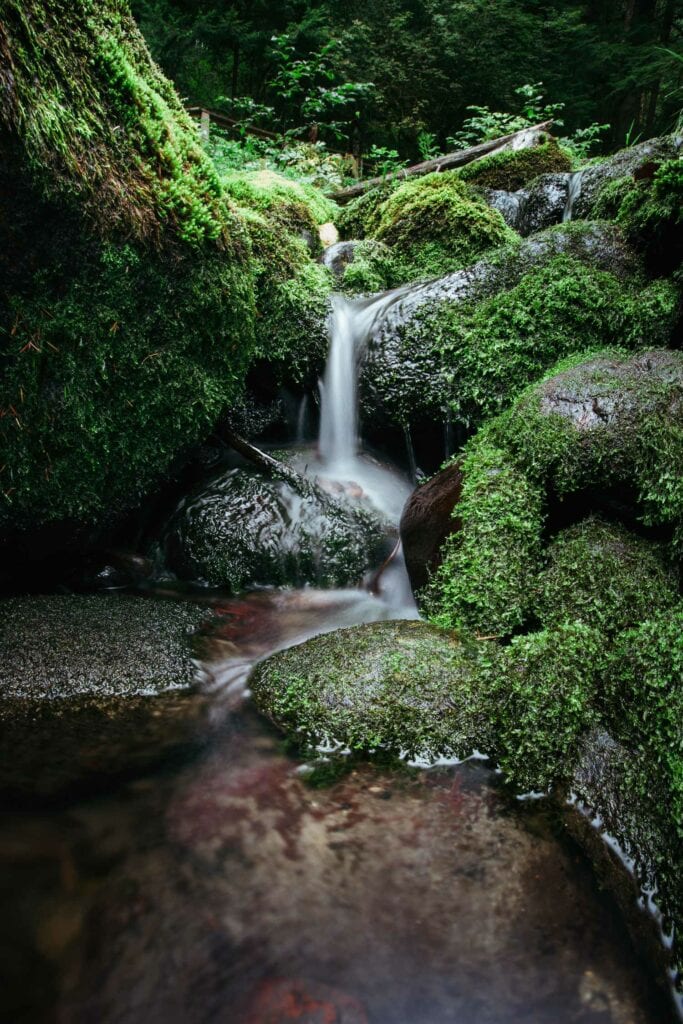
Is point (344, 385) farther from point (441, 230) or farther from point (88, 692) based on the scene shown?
point (88, 692)

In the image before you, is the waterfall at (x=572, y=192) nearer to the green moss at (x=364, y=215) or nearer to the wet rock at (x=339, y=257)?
the green moss at (x=364, y=215)

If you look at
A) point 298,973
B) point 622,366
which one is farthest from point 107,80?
point 298,973

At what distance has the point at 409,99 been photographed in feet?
51.4

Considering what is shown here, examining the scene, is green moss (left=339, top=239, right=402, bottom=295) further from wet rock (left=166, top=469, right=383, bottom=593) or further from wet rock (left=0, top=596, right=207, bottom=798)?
wet rock (left=0, top=596, right=207, bottom=798)

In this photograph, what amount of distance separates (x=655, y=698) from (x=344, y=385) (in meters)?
3.65

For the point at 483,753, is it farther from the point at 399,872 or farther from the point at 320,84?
the point at 320,84

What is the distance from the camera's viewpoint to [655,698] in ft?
7.13

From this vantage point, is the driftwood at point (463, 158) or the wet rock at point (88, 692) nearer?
the wet rock at point (88, 692)

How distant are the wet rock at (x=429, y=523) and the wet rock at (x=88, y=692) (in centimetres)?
138

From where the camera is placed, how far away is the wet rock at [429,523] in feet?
12.1

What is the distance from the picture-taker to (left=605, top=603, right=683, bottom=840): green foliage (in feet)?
6.46

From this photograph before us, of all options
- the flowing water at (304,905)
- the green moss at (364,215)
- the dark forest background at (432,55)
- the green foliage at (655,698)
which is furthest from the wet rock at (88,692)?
the dark forest background at (432,55)

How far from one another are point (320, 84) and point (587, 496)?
54.7ft

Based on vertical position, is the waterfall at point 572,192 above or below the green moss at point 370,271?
above
